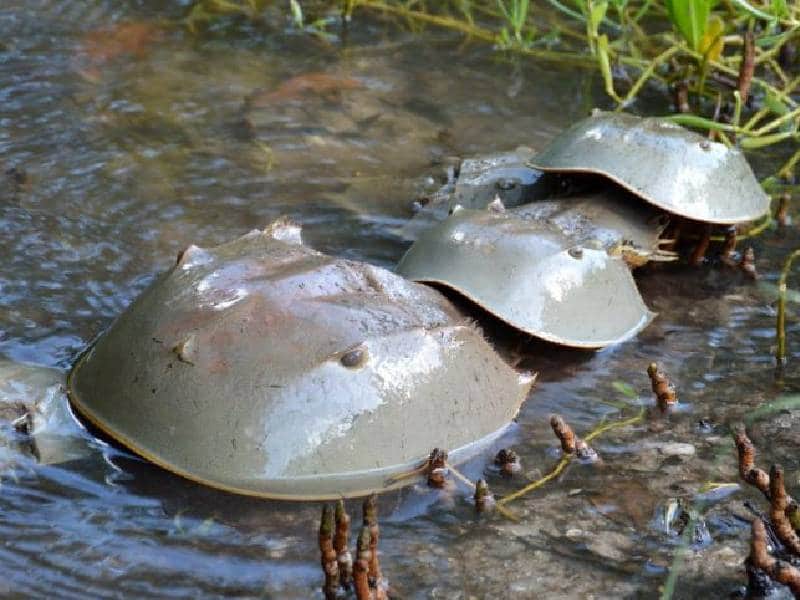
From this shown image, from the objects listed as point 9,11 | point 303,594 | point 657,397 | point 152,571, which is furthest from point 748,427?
point 9,11

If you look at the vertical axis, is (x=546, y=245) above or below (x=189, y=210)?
above

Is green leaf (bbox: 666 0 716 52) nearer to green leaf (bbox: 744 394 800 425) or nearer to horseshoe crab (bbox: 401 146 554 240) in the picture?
horseshoe crab (bbox: 401 146 554 240)

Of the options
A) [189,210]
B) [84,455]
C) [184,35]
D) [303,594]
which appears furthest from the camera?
[184,35]

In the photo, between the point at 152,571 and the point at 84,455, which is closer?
the point at 152,571

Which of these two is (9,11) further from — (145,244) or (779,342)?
(779,342)

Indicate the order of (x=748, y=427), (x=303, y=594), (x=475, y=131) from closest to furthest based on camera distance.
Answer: (x=303, y=594) → (x=748, y=427) → (x=475, y=131)

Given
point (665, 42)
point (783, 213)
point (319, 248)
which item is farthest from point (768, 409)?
point (665, 42)
